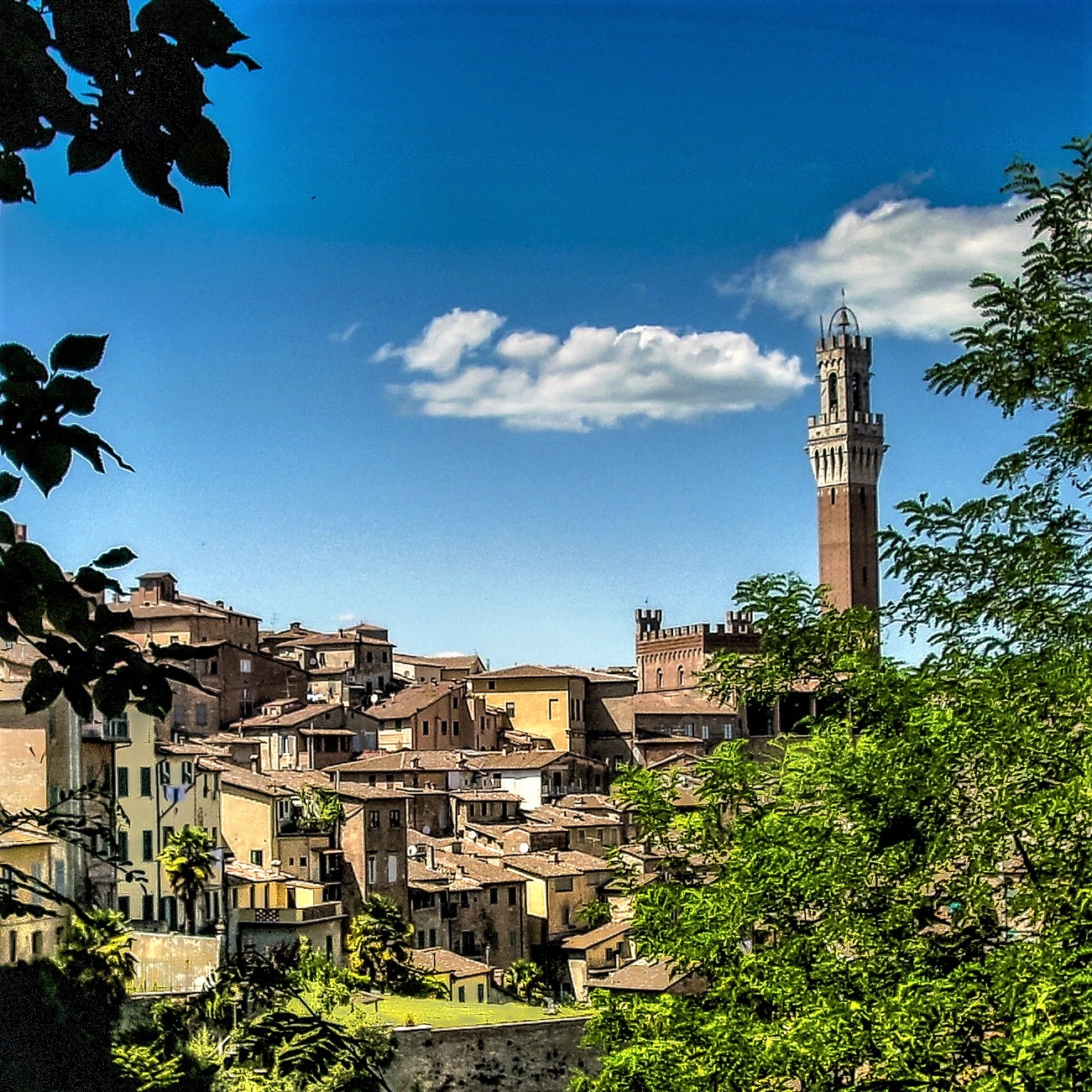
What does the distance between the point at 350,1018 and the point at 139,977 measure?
3248 millimetres

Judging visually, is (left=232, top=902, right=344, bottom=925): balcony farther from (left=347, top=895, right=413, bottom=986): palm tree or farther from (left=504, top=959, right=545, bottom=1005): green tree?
(left=504, top=959, right=545, bottom=1005): green tree

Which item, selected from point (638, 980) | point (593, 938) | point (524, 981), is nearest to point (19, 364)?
point (638, 980)

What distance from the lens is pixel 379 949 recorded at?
33.2 meters

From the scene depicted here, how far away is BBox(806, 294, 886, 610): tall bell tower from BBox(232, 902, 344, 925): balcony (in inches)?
2013

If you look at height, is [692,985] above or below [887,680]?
below

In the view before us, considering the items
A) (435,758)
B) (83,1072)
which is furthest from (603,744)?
(83,1072)

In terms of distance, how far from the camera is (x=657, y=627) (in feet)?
282

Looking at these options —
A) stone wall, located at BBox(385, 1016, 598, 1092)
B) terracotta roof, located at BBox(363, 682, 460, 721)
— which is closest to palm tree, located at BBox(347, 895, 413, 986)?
stone wall, located at BBox(385, 1016, 598, 1092)

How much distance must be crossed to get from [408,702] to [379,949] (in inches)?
Result: 964

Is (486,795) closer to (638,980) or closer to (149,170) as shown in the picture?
(638,980)

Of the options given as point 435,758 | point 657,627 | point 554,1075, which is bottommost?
point 554,1075

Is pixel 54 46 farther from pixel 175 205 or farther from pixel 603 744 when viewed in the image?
pixel 603 744

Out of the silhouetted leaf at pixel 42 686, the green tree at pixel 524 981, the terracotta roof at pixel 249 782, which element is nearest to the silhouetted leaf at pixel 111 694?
the silhouetted leaf at pixel 42 686

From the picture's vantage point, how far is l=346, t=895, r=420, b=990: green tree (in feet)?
108
